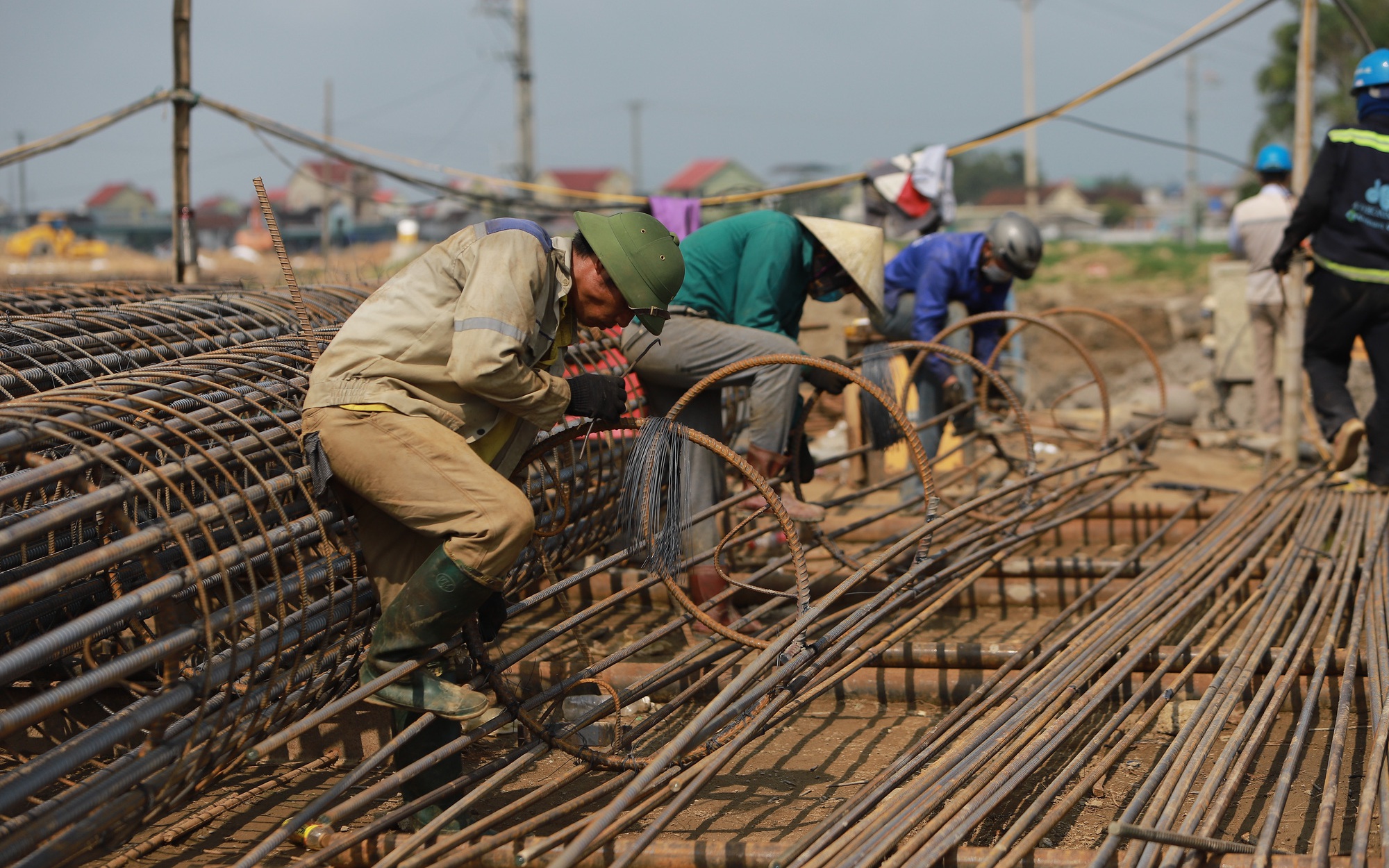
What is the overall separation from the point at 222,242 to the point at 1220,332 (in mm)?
60558

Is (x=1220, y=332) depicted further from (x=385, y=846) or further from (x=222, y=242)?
(x=222, y=242)

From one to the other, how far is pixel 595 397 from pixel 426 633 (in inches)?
31.6

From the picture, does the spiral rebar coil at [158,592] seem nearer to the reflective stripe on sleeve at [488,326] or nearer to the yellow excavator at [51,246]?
the reflective stripe on sleeve at [488,326]

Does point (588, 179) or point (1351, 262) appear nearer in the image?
point (1351, 262)

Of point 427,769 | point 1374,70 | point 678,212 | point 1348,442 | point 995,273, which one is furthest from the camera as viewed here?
point 678,212

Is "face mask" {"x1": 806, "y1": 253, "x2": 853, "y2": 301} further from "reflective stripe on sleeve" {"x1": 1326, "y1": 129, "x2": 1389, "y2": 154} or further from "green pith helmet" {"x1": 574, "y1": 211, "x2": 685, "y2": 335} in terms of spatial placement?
"reflective stripe on sleeve" {"x1": 1326, "y1": 129, "x2": 1389, "y2": 154}

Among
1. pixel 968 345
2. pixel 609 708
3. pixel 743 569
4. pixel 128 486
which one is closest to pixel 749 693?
pixel 609 708

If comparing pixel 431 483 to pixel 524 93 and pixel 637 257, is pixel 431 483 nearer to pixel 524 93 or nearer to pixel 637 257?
A: pixel 637 257

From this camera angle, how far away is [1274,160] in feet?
30.2

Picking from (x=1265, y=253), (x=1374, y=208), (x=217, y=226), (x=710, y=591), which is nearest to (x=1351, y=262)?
(x=1374, y=208)

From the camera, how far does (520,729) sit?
10.8 ft

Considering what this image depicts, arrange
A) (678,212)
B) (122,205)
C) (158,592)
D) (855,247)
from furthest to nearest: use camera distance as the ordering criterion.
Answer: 1. (122,205)
2. (678,212)
3. (855,247)
4. (158,592)

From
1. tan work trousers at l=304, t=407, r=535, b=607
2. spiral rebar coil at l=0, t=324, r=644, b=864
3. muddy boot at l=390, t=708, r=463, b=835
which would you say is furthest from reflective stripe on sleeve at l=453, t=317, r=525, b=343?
muddy boot at l=390, t=708, r=463, b=835

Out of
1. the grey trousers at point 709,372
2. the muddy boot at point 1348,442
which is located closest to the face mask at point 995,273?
the muddy boot at point 1348,442
